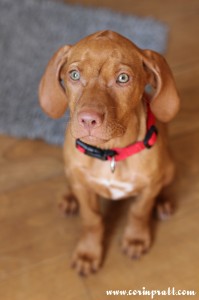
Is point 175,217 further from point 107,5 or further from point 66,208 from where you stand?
point 107,5

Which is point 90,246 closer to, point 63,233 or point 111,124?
point 63,233

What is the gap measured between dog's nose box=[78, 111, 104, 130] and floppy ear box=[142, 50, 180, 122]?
24 cm

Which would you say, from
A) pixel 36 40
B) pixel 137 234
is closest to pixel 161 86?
pixel 137 234

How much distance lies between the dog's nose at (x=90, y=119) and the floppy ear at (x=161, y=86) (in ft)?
0.79

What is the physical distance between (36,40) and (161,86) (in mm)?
1253

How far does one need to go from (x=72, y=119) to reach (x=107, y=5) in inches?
60.1

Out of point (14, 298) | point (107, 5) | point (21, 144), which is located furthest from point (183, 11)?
point (14, 298)

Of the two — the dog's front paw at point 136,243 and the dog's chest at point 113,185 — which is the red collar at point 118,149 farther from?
the dog's front paw at point 136,243

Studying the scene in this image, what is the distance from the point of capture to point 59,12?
8.30ft

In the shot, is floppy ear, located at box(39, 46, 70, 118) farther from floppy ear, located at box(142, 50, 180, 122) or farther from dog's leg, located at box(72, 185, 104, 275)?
dog's leg, located at box(72, 185, 104, 275)

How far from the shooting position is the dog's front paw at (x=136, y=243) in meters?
1.74

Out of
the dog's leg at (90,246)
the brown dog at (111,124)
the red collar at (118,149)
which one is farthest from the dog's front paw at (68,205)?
the red collar at (118,149)

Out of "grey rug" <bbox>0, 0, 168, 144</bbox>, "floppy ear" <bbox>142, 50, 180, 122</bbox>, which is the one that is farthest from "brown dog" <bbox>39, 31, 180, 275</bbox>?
"grey rug" <bbox>0, 0, 168, 144</bbox>

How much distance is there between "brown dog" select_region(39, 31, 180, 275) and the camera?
1210mm
